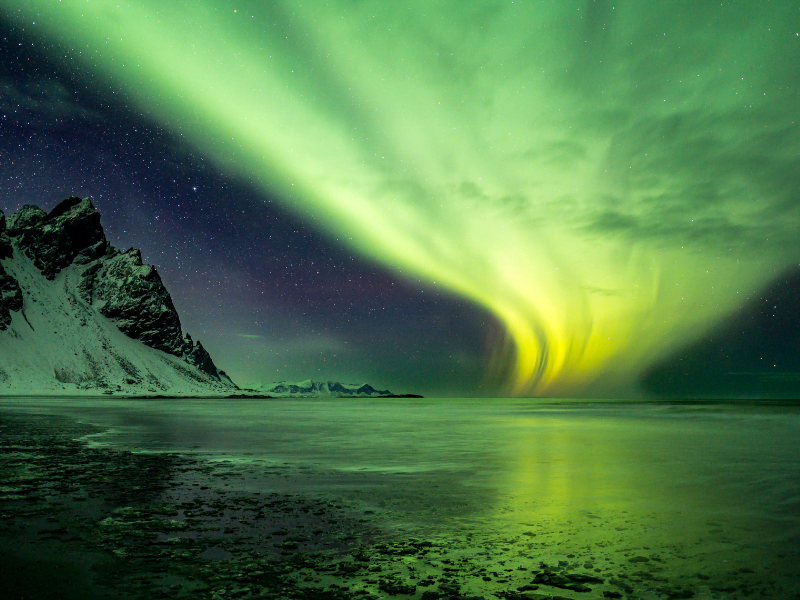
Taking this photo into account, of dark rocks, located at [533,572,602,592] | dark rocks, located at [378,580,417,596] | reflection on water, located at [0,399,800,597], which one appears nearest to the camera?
dark rocks, located at [378,580,417,596]

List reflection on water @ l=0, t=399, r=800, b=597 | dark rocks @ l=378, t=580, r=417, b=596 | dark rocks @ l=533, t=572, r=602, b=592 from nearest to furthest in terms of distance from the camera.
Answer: dark rocks @ l=378, t=580, r=417, b=596 → dark rocks @ l=533, t=572, r=602, b=592 → reflection on water @ l=0, t=399, r=800, b=597

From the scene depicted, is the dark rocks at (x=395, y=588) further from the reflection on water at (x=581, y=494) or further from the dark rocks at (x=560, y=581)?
the reflection on water at (x=581, y=494)

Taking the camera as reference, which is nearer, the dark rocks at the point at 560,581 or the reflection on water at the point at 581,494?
the dark rocks at the point at 560,581

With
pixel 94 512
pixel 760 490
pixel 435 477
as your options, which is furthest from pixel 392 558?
pixel 760 490

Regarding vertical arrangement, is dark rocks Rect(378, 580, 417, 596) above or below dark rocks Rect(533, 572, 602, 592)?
below

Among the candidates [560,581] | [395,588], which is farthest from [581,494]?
[395,588]

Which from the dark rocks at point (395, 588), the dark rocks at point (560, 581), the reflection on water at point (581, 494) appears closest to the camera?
the dark rocks at point (395, 588)

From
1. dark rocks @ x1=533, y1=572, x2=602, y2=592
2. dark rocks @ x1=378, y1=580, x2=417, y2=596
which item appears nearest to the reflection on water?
dark rocks @ x1=533, y1=572, x2=602, y2=592

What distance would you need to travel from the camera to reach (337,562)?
28.2 feet

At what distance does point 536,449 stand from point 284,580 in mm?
23396

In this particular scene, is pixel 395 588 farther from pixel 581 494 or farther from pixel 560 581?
pixel 581 494

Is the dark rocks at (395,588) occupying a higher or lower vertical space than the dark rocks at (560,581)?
lower

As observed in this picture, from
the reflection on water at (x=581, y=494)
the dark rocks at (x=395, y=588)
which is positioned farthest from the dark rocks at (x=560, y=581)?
the dark rocks at (x=395, y=588)

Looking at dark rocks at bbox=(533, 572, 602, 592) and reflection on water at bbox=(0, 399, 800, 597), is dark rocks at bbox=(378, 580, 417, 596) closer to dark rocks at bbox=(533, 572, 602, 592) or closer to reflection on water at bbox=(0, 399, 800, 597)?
dark rocks at bbox=(533, 572, 602, 592)
